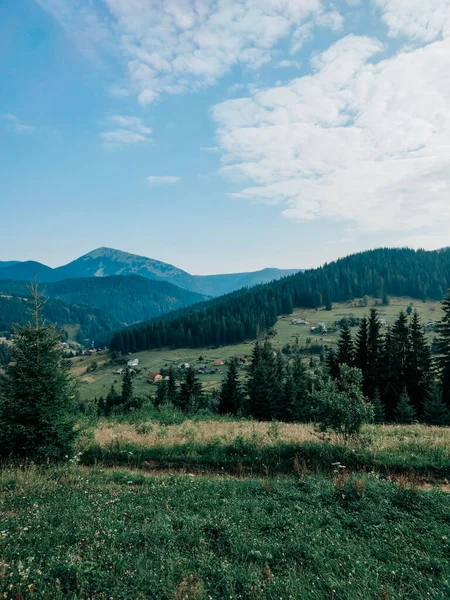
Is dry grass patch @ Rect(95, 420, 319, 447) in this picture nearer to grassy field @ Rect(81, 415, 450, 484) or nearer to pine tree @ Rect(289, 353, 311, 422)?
grassy field @ Rect(81, 415, 450, 484)

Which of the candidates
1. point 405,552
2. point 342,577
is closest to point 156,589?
point 342,577

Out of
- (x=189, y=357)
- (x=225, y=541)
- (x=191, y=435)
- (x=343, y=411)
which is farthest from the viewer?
(x=189, y=357)

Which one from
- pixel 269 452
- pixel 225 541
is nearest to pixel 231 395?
pixel 269 452

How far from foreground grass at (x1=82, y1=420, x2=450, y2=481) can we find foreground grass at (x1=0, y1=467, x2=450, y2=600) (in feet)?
8.85

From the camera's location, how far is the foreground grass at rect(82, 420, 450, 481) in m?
12.1

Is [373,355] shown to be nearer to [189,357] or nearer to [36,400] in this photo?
[36,400]

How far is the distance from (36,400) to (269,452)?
31.2 feet

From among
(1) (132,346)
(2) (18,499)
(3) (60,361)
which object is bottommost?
(1) (132,346)

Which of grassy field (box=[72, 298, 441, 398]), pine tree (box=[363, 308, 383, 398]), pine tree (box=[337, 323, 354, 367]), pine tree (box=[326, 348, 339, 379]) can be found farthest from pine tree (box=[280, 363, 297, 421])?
grassy field (box=[72, 298, 441, 398])

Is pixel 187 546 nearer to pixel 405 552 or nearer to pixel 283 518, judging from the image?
pixel 283 518

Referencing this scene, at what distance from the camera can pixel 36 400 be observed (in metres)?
12.8

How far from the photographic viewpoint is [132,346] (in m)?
199

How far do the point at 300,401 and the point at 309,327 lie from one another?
14275cm

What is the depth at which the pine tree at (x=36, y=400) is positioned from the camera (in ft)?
40.9
